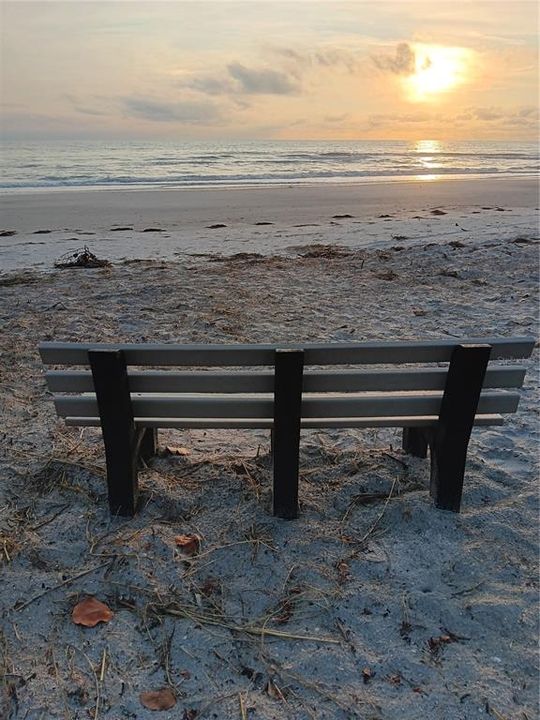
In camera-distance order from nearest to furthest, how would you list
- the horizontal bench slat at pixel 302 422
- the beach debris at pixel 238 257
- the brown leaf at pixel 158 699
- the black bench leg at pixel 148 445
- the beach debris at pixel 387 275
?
1. the brown leaf at pixel 158 699
2. the horizontal bench slat at pixel 302 422
3. the black bench leg at pixel 148 445
4. the beach debris at pixel 387 275
5. the beach debris at pixel 238 257

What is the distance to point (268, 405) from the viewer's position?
2.75 m

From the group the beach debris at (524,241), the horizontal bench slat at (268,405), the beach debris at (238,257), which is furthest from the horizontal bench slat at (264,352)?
the beach debris at (524,241)

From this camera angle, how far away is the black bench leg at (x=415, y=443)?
11.3ft

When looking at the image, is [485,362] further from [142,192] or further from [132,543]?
[142,192]

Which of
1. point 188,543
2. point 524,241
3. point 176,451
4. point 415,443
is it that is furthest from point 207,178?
point 188,543

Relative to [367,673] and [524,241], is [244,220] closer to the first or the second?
[524,241]

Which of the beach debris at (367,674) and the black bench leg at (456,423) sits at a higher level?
the black bench leg at (456,423)

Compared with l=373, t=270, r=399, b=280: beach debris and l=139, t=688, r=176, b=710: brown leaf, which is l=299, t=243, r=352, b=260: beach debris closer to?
l=373, t=270, r=399, b=280: beach debris

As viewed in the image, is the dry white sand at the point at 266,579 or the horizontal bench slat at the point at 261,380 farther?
the horizontal bench slat at the point at 261,380

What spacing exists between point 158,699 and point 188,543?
79cm

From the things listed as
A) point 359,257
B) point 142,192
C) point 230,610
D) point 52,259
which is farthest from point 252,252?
point 142,192

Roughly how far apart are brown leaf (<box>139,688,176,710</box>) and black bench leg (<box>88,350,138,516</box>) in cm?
102

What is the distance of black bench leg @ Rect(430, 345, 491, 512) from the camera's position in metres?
2.58

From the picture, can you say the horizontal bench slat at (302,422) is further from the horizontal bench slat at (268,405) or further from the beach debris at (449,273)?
the beach debris at (449,273)
